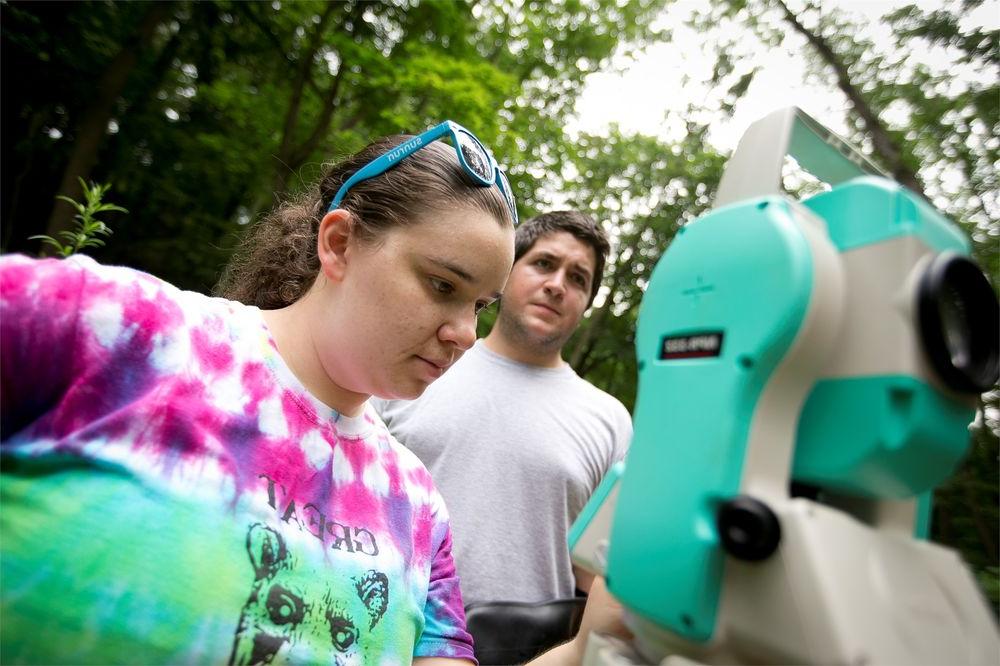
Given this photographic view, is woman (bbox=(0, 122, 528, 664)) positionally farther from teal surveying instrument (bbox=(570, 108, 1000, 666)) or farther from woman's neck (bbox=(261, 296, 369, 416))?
teal surveying instrument (bbox=(570, 108, 1000, 666))

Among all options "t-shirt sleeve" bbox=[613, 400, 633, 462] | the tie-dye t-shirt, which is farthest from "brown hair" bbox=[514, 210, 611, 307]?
the tie-dye t-shirt

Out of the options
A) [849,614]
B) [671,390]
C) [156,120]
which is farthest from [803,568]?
[156,120]

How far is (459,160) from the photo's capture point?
1321 millimetres

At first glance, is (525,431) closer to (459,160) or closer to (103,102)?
(459,160)

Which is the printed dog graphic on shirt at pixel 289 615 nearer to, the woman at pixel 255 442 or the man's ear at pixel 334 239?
the woman at pixel 255 442

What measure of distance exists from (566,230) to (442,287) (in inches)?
63.9

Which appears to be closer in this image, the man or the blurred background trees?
the man

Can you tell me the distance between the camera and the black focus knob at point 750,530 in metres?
0.66

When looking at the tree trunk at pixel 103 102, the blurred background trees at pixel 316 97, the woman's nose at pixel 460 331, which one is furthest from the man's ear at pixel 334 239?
the tree trunk at pixel 103 102

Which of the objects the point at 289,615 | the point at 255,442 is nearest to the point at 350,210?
the point at 255,442

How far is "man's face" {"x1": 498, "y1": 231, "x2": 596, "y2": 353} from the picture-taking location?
8.50 feet

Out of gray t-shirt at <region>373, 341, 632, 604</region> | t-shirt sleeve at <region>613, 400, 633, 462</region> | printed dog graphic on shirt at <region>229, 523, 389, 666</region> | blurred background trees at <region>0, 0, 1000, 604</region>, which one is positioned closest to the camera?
printed dog graphic on shirt at <region>229, 523, 389, 666</region>

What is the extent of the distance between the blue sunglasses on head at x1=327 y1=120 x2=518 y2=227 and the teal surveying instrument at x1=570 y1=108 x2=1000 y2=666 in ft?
2.12

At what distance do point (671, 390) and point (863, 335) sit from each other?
0.76ft
